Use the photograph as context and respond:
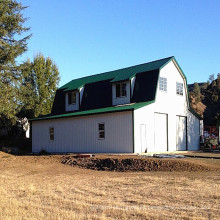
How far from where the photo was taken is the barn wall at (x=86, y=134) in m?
23.7

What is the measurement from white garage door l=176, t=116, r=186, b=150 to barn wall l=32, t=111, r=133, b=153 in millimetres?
6251

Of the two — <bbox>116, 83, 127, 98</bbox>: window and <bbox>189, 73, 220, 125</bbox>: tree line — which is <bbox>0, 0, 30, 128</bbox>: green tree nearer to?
<bbox>116, 83, 127, 98</bbox>: window

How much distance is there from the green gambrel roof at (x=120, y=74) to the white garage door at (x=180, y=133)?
191 inches

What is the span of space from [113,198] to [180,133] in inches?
772

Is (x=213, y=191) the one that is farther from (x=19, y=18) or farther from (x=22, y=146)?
(x=22, y=146)

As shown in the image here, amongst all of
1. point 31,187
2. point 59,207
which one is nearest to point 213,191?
point 59,207

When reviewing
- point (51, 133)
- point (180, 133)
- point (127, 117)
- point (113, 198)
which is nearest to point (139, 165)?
point (127, 117)

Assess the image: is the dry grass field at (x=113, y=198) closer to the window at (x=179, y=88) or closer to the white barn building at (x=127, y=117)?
the white barn building at (x=127, y=117)

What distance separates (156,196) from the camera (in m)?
9.66

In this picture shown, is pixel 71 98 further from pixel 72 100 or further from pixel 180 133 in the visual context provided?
pixel 180 133

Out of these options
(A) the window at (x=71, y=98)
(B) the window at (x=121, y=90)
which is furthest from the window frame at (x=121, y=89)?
(A) the window at (x=71, y=98)

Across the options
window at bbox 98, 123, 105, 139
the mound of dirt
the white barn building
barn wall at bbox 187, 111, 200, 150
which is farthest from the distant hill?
the mound of dirt

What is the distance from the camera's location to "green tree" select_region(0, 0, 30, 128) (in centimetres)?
2817

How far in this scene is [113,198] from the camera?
31.2 ft
